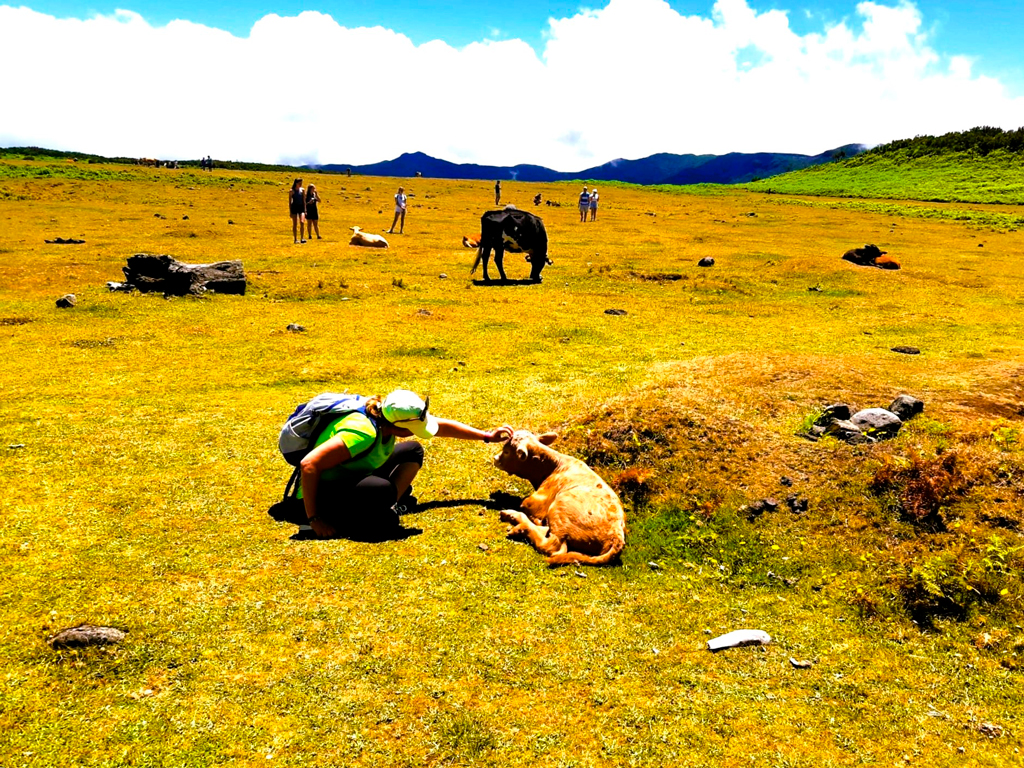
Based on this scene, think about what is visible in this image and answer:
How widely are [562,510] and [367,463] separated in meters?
2.44

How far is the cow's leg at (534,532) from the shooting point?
298 inches

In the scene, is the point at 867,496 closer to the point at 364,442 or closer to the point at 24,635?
the point at 364,442

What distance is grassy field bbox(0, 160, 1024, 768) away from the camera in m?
4.95

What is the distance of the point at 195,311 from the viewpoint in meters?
19.3

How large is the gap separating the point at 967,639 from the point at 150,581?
26.9 feet

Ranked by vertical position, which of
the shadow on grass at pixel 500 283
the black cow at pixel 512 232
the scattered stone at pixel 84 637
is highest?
the black cow at pixel 512 232

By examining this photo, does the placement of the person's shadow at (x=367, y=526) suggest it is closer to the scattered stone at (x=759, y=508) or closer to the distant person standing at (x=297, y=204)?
the scattered stone at (x=759, y=508)

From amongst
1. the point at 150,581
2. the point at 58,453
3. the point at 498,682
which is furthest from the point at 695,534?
the point at 58,453

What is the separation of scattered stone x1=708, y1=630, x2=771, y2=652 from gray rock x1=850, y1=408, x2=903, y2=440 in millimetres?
4683

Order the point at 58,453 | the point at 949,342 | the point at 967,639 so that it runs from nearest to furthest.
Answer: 1. the point at 967,639
2. the point at 58,453
3. the point at 949,342

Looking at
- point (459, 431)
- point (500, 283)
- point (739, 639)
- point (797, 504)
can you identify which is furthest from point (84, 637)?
point (500, 283)

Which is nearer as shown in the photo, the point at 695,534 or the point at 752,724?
the point at 752,724

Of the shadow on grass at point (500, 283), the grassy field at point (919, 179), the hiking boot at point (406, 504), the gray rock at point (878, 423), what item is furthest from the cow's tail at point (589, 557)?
the grassy field at point (919, 179)

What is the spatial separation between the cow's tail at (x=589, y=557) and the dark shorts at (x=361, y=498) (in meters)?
2.12
